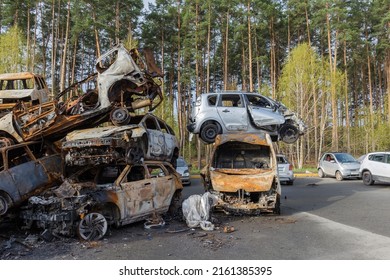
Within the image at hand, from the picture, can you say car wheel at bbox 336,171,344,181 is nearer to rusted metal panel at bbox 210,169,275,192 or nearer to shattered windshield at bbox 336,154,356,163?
shattered windshield at bbox 336,154,356,163

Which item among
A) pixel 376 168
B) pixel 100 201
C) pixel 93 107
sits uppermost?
pixel 93 107

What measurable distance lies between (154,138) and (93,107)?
81.6 inches

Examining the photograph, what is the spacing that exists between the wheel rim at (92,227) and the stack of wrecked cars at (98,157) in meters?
0.02

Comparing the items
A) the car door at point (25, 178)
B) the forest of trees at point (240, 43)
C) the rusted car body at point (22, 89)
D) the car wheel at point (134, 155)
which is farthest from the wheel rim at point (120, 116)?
the forest of trees at point (240, 43)

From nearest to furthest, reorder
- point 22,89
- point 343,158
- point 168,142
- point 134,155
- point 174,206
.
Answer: point 134,155, point 174,206, point 168,142, point 22,89, point 343,158

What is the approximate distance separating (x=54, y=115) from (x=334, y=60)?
96.4ft

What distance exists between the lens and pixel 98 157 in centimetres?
743

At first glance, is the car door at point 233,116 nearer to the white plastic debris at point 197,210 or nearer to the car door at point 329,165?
the white plastic debris at point 197,210

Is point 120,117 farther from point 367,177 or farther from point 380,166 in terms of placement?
point 367,177

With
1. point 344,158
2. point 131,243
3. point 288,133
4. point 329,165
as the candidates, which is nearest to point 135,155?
point 131,243

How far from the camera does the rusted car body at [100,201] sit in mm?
6195

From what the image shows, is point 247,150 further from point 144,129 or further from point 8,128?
point 8,128

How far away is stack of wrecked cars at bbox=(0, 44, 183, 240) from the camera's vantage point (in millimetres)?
6402
